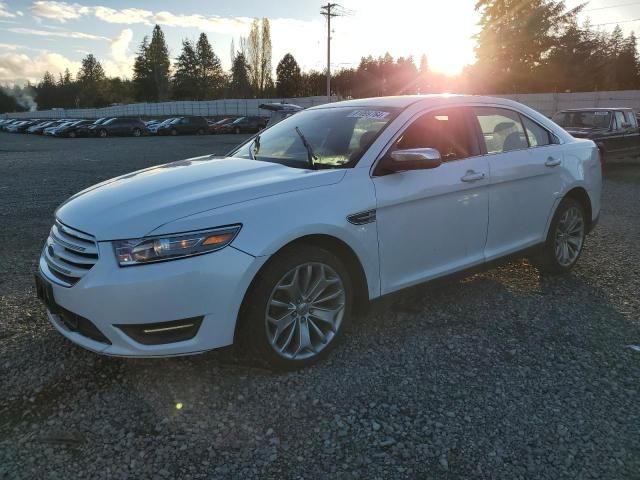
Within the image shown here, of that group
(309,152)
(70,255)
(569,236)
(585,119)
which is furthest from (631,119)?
(70,255)

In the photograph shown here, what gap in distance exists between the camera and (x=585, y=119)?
12.6 m

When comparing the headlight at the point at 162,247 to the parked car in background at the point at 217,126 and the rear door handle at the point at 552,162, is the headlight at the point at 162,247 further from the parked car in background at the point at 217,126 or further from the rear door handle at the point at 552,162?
the parked car in background at the point at 217,126

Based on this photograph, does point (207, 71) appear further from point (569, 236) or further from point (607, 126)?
point (569, 236)

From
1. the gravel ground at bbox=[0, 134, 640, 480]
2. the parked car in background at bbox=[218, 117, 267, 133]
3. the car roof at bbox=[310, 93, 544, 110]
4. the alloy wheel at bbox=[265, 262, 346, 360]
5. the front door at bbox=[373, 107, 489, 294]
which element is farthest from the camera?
the parked car in background at bbox=[218, 117, 267, 133]

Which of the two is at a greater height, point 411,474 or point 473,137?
point 473,137

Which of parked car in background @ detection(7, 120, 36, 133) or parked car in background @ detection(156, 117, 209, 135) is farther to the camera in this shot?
parked car in background @ detection(7, 120, 36, 133)

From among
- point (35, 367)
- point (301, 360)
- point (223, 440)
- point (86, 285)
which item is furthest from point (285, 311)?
point (35, 367)

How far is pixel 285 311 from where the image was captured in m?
3.10

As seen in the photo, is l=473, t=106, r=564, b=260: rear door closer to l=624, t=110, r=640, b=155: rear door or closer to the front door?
the front door

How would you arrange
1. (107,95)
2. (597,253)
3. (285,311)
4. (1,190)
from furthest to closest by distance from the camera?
(107,95)
(1,190)
(597,253)
(285,311)

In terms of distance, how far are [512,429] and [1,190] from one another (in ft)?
36.5

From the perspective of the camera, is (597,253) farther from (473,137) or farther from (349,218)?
(349,218)

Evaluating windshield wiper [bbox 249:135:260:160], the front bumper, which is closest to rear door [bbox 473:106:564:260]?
windshield wiper [bbox 249:135:260:160]

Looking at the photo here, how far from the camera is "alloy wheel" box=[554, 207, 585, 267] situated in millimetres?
→ 4855
